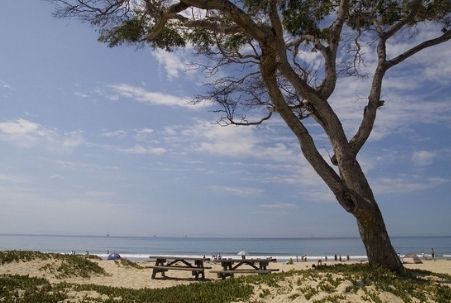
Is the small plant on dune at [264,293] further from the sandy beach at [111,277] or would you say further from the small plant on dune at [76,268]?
the small plant on dune at [76,268]

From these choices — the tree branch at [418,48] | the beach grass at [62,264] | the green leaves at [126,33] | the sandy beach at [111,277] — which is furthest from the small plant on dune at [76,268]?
the tree branch at [418,48]

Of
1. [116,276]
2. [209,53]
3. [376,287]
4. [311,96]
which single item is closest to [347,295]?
[376,287]

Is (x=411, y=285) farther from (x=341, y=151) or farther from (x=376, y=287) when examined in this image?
(x=341, y=151)

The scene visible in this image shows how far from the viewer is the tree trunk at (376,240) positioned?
9.75 m

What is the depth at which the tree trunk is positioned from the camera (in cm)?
975

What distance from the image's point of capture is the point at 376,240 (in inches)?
387

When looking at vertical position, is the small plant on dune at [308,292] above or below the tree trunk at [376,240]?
below

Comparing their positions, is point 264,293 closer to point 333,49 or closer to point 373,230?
point 373,230

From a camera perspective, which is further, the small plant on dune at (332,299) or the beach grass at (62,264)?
the beach grass at (62,264)

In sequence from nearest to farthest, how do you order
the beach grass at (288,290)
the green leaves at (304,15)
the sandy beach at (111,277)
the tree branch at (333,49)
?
the beach grass at (288,290) → the tree branch at (333,49) → the green leaves at (304,15) → the sandy beach at (111,277)

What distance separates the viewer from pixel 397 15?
41.5 feet

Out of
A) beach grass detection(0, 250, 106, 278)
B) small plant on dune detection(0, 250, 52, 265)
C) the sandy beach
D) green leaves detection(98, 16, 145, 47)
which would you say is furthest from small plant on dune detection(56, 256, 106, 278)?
green leaves detection(98, 16, 145, 47)

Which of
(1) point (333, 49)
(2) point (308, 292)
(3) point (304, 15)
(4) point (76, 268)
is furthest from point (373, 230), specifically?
(4) point (76, 268)

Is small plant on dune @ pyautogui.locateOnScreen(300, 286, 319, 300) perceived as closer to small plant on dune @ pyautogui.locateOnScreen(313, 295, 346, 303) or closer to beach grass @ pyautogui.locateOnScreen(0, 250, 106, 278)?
small plant on dune @ pyautogui.locateOnScreen(313, 295, 346, 303)
